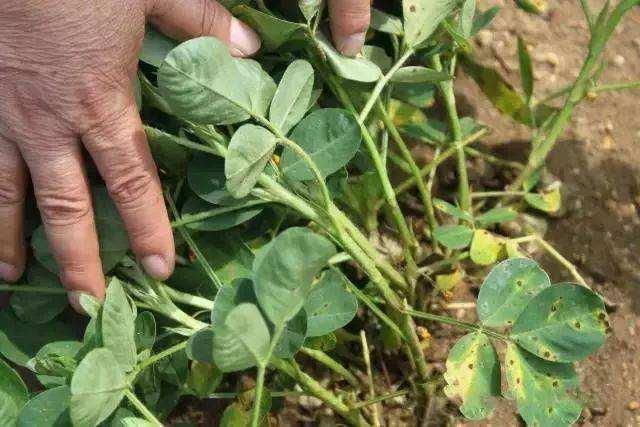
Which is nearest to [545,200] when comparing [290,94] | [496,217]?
[496,217]

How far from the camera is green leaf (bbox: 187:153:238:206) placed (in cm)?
116

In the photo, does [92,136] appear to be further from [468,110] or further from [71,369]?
[468,110]

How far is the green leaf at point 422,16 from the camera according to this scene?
48.7 inches

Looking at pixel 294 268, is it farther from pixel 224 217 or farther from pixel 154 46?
pixel 154 46

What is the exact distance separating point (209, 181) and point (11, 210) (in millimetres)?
302

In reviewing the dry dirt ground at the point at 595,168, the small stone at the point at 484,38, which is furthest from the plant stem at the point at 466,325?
the small stone at the point at 484,38

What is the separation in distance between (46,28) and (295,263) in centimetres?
47

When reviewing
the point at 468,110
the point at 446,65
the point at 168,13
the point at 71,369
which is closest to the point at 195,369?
the point at 71,369

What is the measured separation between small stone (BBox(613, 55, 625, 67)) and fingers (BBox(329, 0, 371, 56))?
2.57 feet

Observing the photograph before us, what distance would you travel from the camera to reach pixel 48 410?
105cm

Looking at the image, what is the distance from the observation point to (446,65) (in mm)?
1445

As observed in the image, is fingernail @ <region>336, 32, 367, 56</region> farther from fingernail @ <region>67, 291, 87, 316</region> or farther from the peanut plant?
fingernail @ <region>67, 291, 87, 316</region>

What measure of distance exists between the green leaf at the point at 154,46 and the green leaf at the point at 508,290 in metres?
0.56

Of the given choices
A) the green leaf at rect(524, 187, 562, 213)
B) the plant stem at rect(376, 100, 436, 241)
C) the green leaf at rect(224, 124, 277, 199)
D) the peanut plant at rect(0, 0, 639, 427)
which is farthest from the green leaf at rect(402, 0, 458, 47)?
the green leaf at rect(524, 187, 562, 213)
